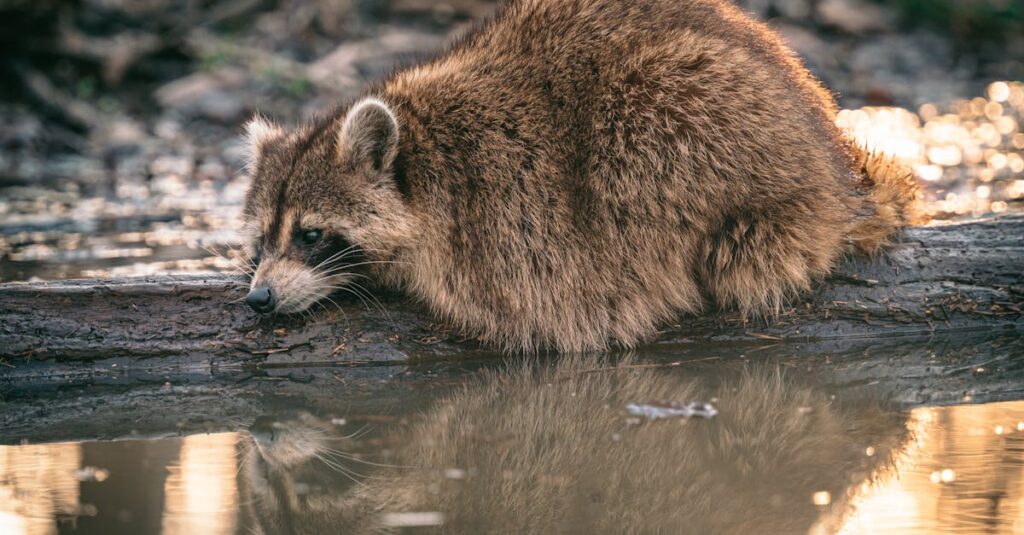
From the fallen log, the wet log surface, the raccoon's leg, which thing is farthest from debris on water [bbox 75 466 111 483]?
the raccoon's leg

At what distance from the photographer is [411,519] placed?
129 inches

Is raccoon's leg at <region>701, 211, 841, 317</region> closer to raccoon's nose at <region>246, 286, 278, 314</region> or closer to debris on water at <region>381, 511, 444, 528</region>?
raccoon's nose at <region>246, 286, 278, 314</region>

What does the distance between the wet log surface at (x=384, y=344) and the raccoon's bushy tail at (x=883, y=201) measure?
0.27 feet

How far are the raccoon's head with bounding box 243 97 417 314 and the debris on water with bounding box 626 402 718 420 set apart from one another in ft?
4.12

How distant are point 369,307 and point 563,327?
798mm

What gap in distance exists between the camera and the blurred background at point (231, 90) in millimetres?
8469

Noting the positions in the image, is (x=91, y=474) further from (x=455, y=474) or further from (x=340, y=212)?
(x=340, y=212)

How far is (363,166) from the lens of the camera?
4855mm

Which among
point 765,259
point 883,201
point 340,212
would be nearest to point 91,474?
point 340,212

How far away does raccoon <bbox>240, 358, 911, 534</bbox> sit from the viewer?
3307mm

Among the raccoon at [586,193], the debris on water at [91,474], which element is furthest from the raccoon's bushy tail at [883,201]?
the debris on water at [91,474]

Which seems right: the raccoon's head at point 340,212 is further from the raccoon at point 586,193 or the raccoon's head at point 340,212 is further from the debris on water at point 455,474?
the debris on water at point 455,474

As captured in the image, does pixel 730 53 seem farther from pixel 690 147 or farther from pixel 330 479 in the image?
pixel 330 479

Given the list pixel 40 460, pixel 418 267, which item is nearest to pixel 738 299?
pixel 418 267
